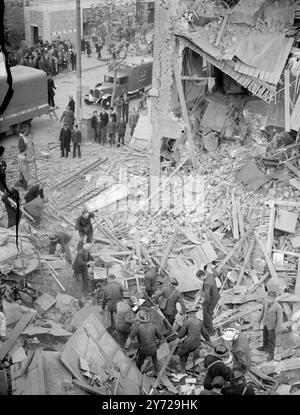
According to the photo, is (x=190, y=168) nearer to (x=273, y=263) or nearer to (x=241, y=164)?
(x=241, y=164)

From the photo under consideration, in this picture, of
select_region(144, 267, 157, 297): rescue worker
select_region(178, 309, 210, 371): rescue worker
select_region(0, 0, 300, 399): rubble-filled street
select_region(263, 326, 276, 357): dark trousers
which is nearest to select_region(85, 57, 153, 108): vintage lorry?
select_region(0, 0, 300, 399): rubble-filled street

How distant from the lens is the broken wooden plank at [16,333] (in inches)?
361

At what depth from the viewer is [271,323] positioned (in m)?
10.9

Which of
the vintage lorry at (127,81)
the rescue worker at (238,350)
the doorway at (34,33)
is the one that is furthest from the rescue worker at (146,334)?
the doorway at (34,33)

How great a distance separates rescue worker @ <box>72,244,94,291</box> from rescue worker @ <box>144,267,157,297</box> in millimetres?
1548

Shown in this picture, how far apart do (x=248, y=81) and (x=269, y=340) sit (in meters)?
7.95

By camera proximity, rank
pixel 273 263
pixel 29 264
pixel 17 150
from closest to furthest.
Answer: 1. pixel 29 264
2. pixel 273 263
3. pixel 17 150

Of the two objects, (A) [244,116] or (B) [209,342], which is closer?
(B) [209,342]

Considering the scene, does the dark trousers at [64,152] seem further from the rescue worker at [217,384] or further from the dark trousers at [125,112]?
the rescue worker at [217,384]

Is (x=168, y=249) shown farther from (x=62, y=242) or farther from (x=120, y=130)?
(x=120, y=130)

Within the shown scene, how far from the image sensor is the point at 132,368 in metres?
10.1

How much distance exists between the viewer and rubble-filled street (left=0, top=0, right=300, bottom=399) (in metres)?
9.94
